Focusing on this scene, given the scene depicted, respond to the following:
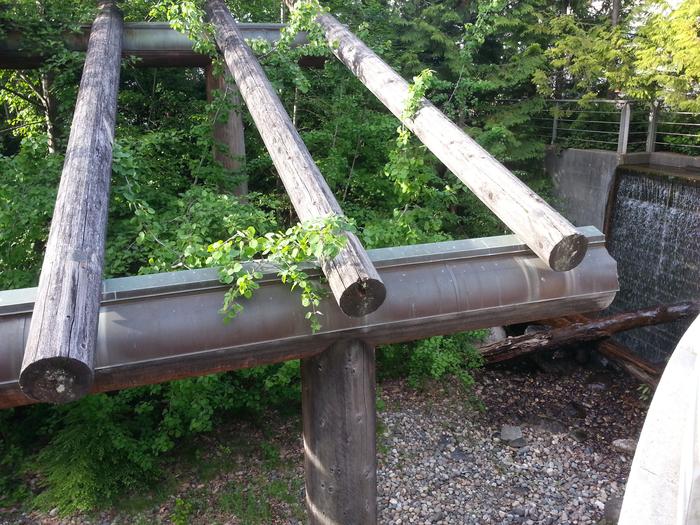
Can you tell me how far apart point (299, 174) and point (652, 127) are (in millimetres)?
8762

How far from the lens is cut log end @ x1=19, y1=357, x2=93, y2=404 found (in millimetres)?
1784

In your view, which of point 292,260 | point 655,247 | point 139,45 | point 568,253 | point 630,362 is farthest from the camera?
point 655,247

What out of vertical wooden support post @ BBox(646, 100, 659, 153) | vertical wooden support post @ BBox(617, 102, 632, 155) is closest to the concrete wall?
vertical wooden support post @ BBox(617, 102, 632, 155)

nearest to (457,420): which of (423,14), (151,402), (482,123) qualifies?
(151,402)

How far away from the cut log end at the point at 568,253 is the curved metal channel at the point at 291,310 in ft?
0.40

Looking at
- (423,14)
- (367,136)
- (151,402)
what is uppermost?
(423,14)

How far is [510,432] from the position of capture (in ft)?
20.1

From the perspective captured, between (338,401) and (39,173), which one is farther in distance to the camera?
(39,173)

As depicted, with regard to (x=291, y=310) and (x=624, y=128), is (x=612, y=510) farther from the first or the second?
(x=624, y=128)

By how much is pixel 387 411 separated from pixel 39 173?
156 inches

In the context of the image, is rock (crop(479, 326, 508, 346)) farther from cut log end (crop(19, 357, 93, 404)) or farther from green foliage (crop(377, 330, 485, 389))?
cut log end (crop(19, 357, 93, 404))

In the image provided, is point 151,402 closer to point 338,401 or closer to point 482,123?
point 338,401

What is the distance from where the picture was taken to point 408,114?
3906 mm

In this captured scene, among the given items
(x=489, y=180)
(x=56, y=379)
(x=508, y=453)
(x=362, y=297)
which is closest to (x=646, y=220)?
(x=508, y=453)
